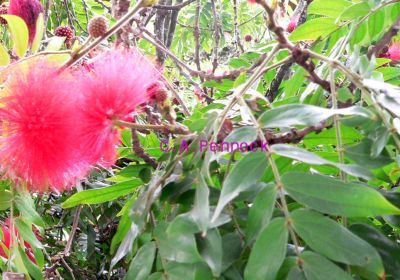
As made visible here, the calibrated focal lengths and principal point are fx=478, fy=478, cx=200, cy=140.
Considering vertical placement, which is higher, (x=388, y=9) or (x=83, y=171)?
(x=388, y=9)

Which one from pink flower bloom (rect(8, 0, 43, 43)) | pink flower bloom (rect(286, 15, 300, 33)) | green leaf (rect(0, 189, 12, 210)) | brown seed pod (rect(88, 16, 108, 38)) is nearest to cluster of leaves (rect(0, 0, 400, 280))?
brown seed pod (rect(88, 16, 108, 38))

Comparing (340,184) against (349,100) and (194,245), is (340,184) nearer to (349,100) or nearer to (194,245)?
(194,245)

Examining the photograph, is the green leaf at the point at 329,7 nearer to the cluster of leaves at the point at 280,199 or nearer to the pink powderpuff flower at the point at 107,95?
the cluster of leaves at the point at 280,199

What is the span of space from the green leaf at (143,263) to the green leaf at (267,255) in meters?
0.19

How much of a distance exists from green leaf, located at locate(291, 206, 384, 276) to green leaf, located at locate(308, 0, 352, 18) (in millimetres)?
664

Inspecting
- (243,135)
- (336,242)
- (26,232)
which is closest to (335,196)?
(336,242)

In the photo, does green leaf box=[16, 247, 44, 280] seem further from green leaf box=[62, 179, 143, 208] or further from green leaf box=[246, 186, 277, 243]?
green leaf box=[246, 186, 277, 243]

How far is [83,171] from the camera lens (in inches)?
32.5

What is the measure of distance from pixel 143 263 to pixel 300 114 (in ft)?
1.01

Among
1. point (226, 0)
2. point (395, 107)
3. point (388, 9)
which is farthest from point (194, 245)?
point (226, 0)

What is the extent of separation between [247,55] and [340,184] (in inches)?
36.2

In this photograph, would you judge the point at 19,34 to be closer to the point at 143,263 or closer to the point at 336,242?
the point at 143,263

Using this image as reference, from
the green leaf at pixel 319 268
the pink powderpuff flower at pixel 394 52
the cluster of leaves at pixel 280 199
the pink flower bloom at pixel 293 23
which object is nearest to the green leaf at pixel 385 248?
the cluster of leaves at pixel 280 199

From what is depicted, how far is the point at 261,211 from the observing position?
57cm
